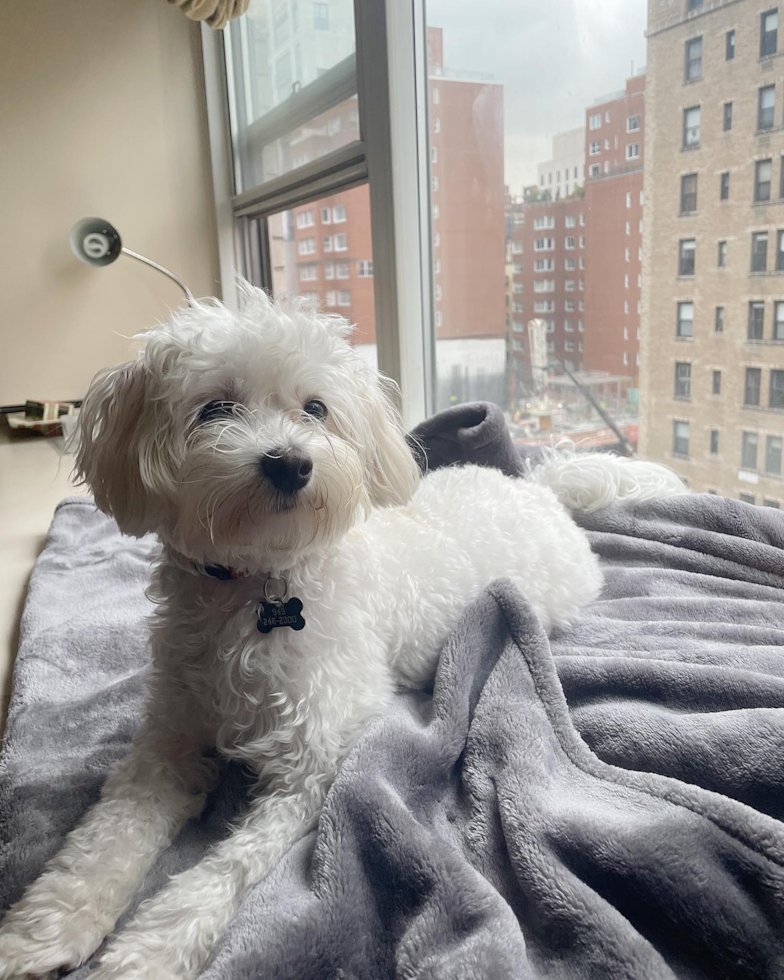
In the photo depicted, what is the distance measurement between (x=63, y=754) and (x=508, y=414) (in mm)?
1511

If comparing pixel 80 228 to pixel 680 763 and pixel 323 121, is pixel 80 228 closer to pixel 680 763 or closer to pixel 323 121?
pixel 323 121

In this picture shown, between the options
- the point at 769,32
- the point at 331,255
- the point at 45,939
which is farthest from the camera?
the point at 331,255

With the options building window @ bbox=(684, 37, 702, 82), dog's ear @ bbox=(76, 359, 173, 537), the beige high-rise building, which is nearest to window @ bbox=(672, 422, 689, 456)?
the beige high-rise building

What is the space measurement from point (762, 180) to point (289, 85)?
76.9 inches

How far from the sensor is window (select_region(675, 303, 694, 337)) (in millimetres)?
1581

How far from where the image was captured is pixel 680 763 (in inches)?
33.6

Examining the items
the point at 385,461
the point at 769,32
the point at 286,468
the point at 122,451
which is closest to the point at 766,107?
the point at 769,32

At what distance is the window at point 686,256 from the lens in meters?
1.55

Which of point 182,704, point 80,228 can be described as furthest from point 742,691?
point 80,228

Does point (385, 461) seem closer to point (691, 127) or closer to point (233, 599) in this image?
point (233, 599)

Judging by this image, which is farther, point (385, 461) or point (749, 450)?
point (749, 450)

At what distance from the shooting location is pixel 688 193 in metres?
1.53

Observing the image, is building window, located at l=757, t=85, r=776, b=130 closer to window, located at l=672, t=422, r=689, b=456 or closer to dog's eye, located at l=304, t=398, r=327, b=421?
window, located at l=672, t=422, r=689, b=456

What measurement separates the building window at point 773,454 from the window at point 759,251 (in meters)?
0.34
